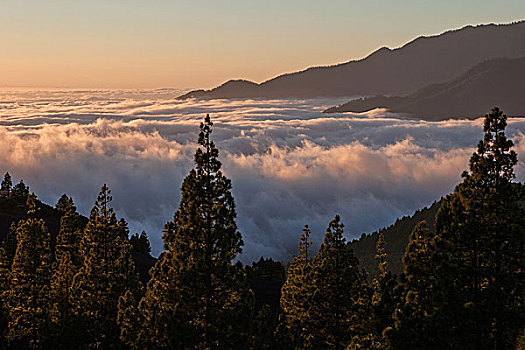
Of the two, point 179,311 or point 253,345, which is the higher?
point 179,311

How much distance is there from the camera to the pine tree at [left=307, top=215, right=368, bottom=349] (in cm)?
3453

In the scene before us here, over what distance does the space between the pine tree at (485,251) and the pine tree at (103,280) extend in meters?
20.8

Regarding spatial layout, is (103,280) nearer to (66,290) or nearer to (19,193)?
(66,290)

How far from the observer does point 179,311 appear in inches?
968

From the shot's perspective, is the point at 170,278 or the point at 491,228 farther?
the point at 170,278

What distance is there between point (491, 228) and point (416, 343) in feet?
17.8

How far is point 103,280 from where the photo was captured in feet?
117

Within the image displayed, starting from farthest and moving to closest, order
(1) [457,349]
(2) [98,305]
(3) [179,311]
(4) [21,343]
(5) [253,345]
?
(4) [21,343] < (2) [98,305] < (5) [253,345] < (3) [179,311] < (1) [457,349]

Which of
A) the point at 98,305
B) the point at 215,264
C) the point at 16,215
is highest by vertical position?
the point at 215,264

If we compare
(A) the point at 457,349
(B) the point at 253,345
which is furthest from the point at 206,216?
(A) the point at 457,349

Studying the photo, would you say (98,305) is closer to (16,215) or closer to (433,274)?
(433,274)

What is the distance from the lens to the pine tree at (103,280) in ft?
116

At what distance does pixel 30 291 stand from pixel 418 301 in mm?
31202

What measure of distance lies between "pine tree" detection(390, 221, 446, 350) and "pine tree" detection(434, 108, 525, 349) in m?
0.45
